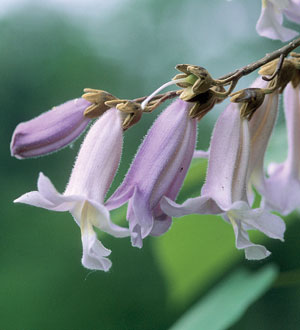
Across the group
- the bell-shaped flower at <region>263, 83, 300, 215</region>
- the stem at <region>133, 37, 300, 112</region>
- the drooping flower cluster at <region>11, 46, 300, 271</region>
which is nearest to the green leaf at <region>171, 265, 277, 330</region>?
the bell-shaped flower at <region>263, 83, 300, 215</region>

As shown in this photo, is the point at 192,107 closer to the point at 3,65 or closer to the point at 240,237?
the point at 240,237

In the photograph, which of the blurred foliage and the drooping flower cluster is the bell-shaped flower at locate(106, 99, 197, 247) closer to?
the drooping flower cluster

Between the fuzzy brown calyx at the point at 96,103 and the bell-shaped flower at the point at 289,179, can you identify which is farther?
the bell-shaped flower at the point at 289,179

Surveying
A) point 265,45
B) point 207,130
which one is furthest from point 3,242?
point 265,45

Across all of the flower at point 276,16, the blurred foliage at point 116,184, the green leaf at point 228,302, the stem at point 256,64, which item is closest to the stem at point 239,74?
the stem at point 256,64

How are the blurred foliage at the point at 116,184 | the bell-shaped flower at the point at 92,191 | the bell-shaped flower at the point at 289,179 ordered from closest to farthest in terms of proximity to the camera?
the bell-shaped flower at the point at 92,191 < the bell-shaped flower at the point at 289,179 < the blurred foliage at the point at 116,184

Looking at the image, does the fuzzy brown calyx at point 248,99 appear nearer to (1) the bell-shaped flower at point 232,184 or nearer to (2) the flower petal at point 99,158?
(1) the bell-shaped flower at point 232,184
